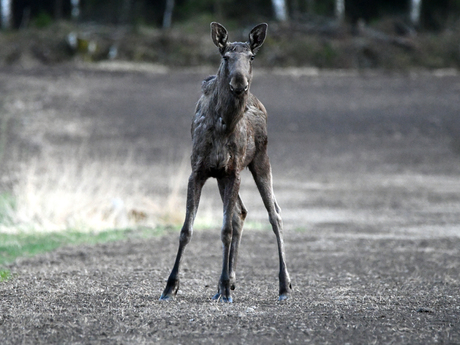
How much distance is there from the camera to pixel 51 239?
40.0 ft

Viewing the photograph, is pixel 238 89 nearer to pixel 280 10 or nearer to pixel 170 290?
pixel 170 290

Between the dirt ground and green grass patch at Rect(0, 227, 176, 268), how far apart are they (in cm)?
48

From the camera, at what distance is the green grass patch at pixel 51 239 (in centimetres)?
1098

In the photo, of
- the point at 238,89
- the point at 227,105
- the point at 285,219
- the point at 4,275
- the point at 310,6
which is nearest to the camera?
the point at 238,89

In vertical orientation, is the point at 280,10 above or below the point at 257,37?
below

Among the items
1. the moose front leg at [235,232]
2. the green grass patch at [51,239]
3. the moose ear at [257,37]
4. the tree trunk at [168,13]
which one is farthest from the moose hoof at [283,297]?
the tree trunk at [168,13]

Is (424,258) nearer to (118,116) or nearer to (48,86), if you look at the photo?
(118,116)

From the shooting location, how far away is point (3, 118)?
25000 millimetres

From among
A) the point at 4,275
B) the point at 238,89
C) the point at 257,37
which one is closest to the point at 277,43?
the point at 4,275

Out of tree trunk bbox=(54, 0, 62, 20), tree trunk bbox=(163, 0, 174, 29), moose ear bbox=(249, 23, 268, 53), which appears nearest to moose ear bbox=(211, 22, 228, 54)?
moose ear bbox=(249, 23, 268, 53)

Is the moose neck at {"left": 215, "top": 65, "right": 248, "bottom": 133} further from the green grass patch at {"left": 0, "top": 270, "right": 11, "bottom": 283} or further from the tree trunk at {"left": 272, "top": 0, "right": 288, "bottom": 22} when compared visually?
the tree trunk at {"left": 272, "top": 0, "right": 288, "bottom": 22}

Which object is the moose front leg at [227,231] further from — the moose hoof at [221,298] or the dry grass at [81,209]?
the dry grass at [81,209]

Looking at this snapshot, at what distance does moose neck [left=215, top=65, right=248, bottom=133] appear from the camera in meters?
6.91

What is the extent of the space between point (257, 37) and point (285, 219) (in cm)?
888
